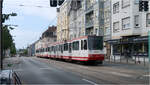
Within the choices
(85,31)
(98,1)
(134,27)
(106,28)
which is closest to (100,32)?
(106,28)

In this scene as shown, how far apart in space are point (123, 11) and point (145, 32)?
6.10 m

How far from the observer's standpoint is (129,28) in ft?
142

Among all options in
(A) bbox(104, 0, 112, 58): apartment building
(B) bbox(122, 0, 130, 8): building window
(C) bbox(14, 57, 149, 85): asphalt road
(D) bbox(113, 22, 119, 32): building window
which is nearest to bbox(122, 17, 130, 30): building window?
(B) bbox(122, 0, 130, 8): building window

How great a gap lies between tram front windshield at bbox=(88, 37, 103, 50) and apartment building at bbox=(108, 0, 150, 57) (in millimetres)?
9237

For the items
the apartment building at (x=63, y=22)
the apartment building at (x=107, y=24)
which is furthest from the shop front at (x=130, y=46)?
the apartment building at (x=63, y=22)

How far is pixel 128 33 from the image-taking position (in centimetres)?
4350

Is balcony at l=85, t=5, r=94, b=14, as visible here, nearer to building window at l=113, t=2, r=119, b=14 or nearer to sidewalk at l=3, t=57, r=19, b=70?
building window at l=113, t=2, r=119, b=14

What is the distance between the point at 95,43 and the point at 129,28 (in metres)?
13.1

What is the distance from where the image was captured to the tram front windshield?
31.4 meters

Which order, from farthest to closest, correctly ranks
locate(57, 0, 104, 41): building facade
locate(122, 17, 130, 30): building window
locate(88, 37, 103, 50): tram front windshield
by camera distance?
locate(57, 0, 104, 41): building facade → locate(122, 17, 130, 30): building window → locate(88, 37, 103, 50): tram front windshield

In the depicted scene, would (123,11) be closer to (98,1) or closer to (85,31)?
(98,1)

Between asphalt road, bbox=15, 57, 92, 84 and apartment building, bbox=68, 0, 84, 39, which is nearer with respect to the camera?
asphalt road, bbox=15, 57, 92, 84

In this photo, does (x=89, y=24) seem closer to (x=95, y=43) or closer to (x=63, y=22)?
(x=95, y=43)

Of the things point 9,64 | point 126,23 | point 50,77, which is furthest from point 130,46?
point 50,77
